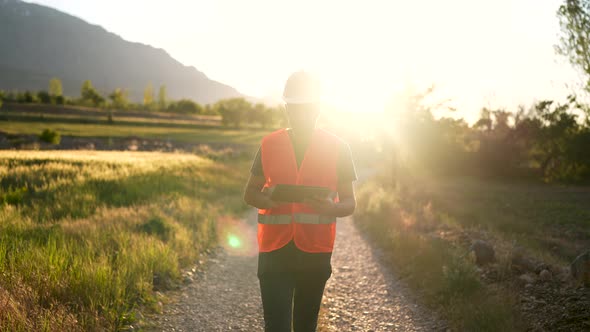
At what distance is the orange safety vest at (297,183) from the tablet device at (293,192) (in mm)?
220

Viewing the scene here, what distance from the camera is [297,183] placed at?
2.71 m

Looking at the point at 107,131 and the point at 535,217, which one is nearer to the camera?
the point at 535,217

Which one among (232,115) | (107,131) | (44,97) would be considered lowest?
(107,131)

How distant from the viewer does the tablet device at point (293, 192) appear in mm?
2469

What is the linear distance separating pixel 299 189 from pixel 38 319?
3.47 meters

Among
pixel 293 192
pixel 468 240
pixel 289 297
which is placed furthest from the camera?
pixel 468 240

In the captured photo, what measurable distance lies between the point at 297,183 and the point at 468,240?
903 cm

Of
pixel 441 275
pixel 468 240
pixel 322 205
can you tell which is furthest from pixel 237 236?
pixel 322 205

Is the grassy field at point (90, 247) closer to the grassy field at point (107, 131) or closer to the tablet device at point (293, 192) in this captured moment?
the tablet device at point (293, 192)

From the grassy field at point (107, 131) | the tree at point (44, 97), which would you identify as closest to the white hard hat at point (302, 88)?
the grassy field at point (107, 131)

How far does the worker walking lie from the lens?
270 centimetres

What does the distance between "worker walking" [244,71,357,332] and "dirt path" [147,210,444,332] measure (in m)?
3.35

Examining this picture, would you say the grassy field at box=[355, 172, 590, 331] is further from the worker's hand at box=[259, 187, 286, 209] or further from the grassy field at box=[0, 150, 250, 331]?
the grassy field at box=[0, 150, 250, 331]

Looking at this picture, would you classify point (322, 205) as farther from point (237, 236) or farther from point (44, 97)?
point (44, 97)
